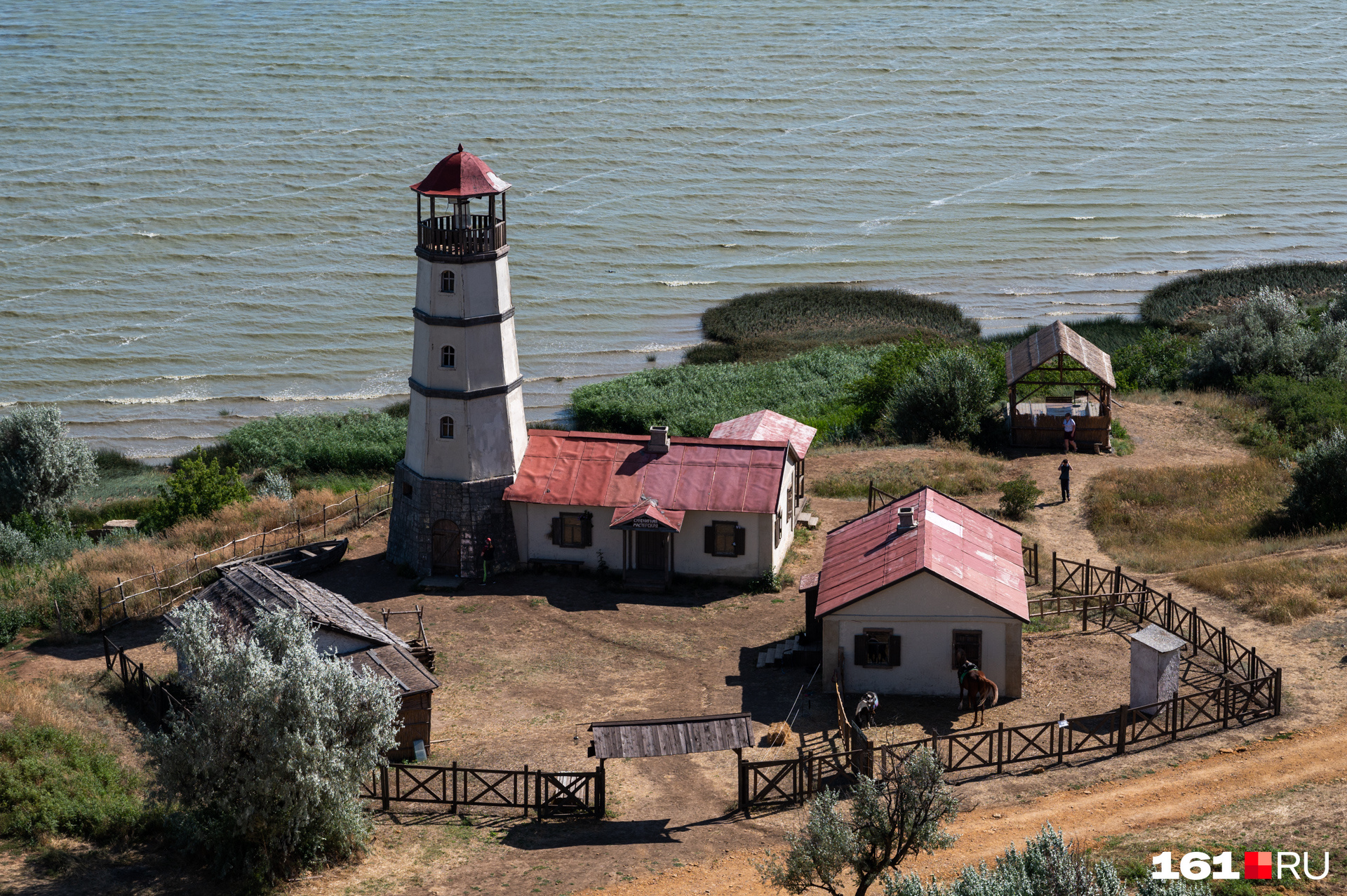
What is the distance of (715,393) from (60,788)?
39.3 metres

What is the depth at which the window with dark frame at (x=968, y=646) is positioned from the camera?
31.5 meters

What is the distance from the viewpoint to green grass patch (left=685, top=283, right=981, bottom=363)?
227 feet

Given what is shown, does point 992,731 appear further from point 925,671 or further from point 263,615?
point 263,615

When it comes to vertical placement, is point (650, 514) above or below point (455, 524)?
above

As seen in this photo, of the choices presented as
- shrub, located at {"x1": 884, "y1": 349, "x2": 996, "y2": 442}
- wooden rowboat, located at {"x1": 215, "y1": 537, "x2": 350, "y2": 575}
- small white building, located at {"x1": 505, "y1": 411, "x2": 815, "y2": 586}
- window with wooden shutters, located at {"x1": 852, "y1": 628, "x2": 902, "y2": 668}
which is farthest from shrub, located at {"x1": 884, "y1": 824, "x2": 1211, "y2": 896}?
shrub, located at {"x1": 884, "y1": 349, "x2": 996, "y2": 442}

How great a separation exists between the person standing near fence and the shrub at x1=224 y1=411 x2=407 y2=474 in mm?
13730

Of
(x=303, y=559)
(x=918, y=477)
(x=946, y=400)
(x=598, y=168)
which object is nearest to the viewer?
(x=303, y=559)

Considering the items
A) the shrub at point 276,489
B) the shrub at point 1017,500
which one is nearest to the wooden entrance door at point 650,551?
the shrub at point 1017,500

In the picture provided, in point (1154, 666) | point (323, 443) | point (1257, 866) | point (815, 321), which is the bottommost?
point (1257, 866)

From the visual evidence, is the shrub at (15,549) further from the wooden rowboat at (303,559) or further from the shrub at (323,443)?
the shrub at (323,443)

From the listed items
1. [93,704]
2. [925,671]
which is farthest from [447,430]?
[925,671]

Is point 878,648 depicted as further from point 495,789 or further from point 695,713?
point 495,789

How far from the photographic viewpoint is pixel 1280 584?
3538cm

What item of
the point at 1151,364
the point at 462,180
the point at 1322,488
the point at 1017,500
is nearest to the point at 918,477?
the point at 1017,500
